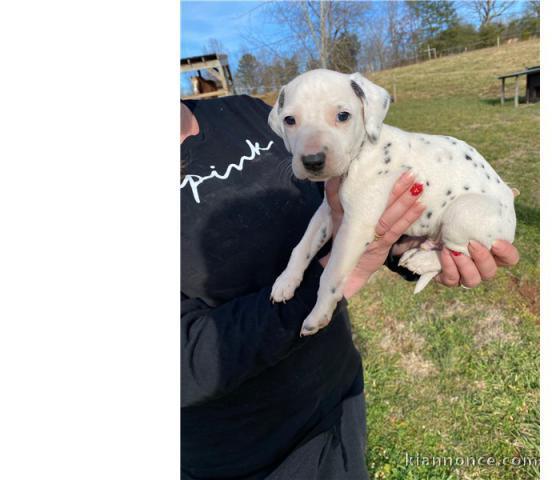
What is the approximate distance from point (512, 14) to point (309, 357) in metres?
1.77

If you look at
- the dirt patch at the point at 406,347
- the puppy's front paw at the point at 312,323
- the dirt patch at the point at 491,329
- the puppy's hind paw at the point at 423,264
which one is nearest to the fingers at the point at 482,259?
the puppy's hind paw at the point at 423,264

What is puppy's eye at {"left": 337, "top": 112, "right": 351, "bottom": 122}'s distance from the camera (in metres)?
1.55

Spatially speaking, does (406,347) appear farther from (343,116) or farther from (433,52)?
(343,116)

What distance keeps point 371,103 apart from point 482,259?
0.91 metres

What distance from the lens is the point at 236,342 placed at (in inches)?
59.4

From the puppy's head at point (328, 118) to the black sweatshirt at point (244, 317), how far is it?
38cm

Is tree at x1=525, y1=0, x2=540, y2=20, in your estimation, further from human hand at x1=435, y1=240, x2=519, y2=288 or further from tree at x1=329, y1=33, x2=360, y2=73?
human hand at x1=435, y1=240, x2=519, y2=288

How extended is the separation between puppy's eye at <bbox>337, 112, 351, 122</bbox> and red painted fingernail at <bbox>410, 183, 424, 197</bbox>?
0.45 m

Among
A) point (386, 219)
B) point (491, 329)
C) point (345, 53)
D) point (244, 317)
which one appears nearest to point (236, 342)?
point (244, 317)

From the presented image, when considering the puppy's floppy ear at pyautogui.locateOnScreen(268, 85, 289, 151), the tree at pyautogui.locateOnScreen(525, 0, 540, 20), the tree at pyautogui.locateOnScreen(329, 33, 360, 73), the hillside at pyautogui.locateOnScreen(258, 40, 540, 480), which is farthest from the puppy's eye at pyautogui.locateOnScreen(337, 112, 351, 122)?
the tree at pyautogui.locateOnScreen(525, 0, 540, 20)

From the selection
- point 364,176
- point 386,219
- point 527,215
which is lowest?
point 527,215
